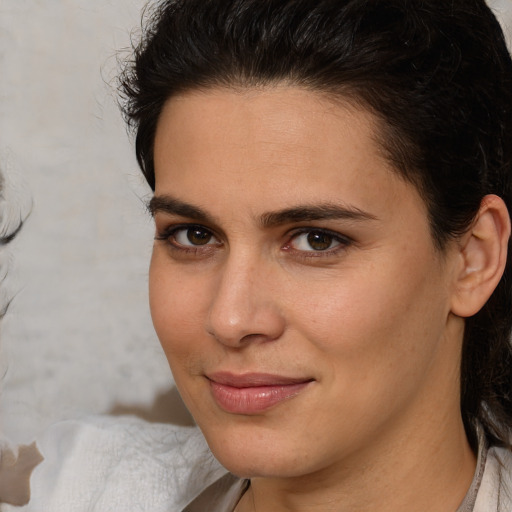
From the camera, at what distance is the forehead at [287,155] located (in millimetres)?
1339

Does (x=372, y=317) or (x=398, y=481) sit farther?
(x=398, y=481)

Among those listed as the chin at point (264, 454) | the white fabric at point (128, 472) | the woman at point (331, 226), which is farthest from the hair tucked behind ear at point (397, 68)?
the white fabric at point (128, 472)

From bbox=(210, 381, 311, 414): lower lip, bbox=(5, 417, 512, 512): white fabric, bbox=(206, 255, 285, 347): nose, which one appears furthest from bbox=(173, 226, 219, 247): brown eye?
bbox=(5, 417, 512, 512): white fabric

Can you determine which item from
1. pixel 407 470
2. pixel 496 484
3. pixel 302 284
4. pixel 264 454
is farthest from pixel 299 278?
pixel 496 484

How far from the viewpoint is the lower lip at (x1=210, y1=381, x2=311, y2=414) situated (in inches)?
54.7

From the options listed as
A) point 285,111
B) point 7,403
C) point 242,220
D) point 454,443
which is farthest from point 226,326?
point 7,403

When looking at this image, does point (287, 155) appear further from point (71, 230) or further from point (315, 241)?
point (71, 230)

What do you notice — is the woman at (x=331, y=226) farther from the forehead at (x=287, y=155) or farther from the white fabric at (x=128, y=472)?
the white fabric at (x=128, y=472)

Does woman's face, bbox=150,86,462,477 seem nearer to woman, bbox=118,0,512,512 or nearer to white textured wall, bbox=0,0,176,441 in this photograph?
woman, bbox=118,0,512,512

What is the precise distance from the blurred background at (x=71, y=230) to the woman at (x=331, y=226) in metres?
0.82

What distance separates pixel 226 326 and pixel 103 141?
1128 mm

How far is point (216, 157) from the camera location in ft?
4.51

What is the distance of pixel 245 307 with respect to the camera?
4.39 feet

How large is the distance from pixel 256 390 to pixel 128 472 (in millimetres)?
719
